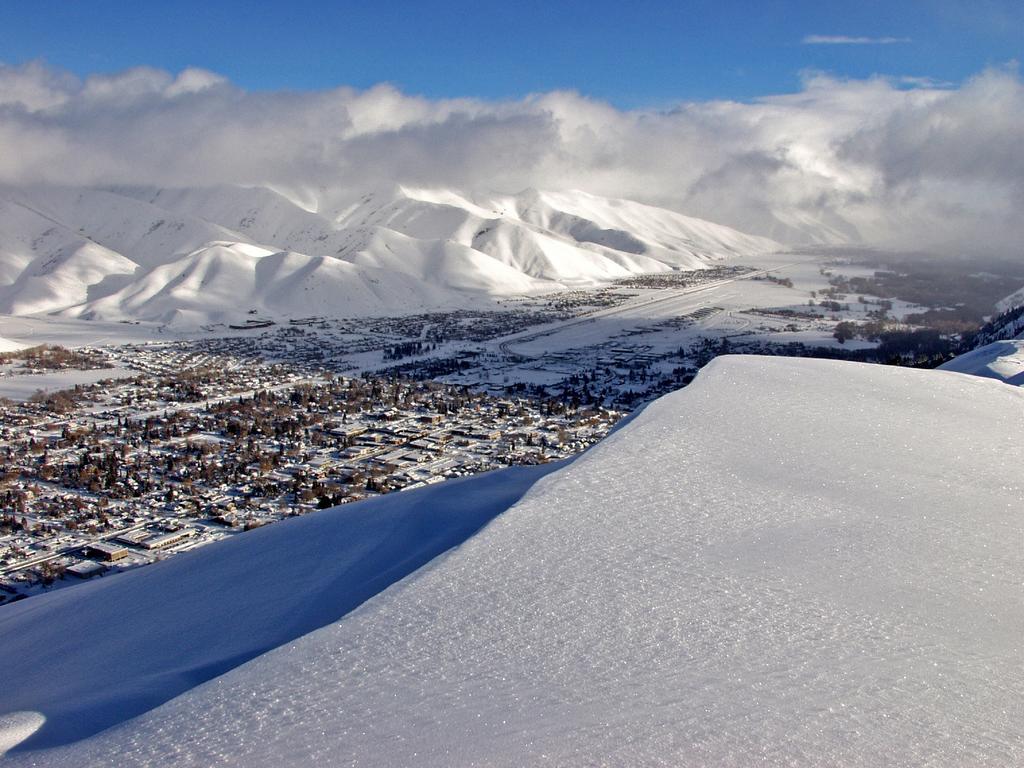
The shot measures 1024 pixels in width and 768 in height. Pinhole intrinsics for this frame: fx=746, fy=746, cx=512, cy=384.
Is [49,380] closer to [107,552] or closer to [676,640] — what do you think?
[107,552]

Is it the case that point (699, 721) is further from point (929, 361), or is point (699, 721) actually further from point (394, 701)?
point (929, 361)

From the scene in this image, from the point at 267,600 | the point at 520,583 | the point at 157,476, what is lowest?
the point at 157,476

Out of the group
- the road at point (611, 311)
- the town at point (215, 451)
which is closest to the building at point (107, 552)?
the town at point (215, 451)

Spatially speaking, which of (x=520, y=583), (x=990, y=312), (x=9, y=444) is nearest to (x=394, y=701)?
(x=520, y=583)

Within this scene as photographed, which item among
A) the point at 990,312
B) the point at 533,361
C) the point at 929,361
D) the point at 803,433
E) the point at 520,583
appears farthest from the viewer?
the point at 990,312

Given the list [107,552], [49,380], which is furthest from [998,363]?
[49,380]

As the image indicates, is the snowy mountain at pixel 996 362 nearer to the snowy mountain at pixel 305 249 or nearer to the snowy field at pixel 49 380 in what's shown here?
the snowy field at pixel 49 380
